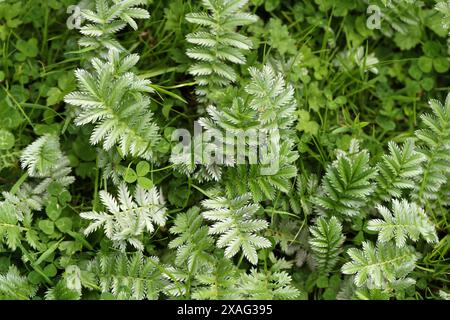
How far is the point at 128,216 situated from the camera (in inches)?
104

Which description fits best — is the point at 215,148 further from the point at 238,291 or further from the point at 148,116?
the point at 238,291

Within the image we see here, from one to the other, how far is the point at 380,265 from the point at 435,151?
545 millimetres

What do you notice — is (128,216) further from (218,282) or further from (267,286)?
(267,286)

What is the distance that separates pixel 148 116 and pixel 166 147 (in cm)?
18

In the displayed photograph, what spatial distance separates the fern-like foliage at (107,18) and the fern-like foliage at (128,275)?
87 cm

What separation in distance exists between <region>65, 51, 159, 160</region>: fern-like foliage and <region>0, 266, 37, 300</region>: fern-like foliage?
626 millimetres

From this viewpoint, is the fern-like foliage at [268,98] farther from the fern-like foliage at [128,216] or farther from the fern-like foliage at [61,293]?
the fern-like foliage at [61,293]

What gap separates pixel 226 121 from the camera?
8.68 feet

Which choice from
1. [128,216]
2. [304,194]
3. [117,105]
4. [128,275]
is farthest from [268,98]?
[128,275]

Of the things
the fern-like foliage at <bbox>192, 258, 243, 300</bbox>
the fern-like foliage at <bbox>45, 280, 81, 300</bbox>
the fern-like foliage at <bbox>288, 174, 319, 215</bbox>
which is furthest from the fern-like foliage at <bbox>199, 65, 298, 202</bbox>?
the fern-like foliage at <bbox>45, 280, 81, 300</bbox>

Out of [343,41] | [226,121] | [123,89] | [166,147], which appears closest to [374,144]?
[343,41]

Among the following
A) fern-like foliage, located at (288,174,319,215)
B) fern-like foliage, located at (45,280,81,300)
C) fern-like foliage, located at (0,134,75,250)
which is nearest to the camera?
fern-like foliage, located at (45,280,81,300)

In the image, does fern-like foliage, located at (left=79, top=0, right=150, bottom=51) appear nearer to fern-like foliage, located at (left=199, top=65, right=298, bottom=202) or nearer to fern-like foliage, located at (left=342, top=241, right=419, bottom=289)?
fern-like foliage, located at (left=199, top=65, right=298, bottom=202)

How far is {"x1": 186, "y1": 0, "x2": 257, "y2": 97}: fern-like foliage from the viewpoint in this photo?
271cm
